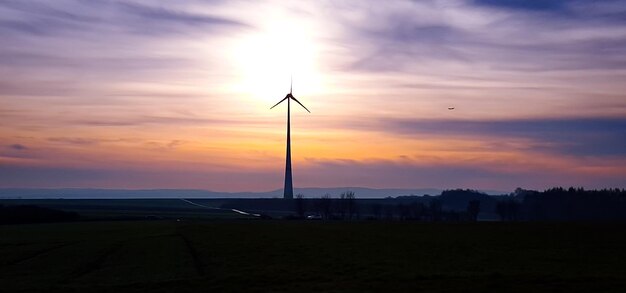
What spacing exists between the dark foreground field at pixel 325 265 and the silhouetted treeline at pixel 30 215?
88690 mm

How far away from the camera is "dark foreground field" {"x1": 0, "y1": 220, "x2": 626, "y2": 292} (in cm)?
3981

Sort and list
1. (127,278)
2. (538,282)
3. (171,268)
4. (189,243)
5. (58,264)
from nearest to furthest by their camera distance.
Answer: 1. (538,282)
2. (127,278)
3. (171,268)
4. (58,264)
5. (189,243)

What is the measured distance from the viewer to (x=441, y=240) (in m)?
76.9

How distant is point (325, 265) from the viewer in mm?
50812

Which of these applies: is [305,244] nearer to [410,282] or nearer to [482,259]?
[482,259]

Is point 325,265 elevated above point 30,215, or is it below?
below

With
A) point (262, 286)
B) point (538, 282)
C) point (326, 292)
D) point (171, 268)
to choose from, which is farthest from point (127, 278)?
point (538, 282)

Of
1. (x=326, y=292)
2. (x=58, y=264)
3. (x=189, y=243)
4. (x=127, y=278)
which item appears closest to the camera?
(x=326, y=292)

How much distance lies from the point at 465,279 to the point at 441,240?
117 feet

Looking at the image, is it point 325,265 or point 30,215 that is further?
point 30,215

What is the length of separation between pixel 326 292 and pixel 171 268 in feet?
55.2

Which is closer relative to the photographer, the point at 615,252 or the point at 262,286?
the point at 262,286

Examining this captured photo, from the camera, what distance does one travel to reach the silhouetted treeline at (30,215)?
16225 centimetres

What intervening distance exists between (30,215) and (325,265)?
432 ft
